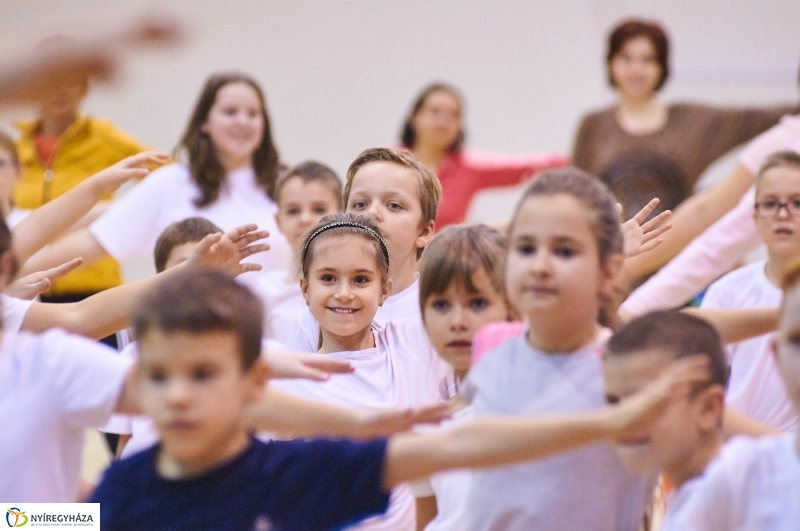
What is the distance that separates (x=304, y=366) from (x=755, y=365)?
1292mm

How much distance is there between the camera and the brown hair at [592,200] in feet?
5.66

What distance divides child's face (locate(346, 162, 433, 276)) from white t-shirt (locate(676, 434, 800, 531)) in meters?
1.27

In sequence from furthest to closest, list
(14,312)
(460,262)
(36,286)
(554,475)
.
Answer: (36,286) < (460,262) < (14,312) < (554,475)

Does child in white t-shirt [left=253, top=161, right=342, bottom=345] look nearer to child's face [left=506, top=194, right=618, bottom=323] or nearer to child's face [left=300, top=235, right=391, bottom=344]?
child's face [left=300, top=235, right=391, bottom=344]

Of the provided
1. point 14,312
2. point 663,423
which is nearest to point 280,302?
point 14,312

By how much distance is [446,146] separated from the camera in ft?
15.0

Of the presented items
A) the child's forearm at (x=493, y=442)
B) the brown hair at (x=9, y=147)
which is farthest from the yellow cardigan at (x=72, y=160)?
the child's forearm at (x=493, y=442)

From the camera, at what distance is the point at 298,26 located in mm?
5758

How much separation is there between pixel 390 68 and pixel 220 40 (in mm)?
941

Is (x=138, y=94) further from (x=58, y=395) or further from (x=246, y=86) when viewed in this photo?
(x=58, y=395)

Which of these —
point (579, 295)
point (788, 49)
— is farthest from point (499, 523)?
point (788, 49)

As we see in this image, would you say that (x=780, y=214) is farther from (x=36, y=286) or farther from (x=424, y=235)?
(x=36, y=286)

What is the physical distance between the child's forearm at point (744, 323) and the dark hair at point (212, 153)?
6.27 ft

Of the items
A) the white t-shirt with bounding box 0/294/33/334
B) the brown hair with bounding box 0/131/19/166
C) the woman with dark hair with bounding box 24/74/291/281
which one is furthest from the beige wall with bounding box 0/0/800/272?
the white t-shirt with bounding box 0/294/33/334
